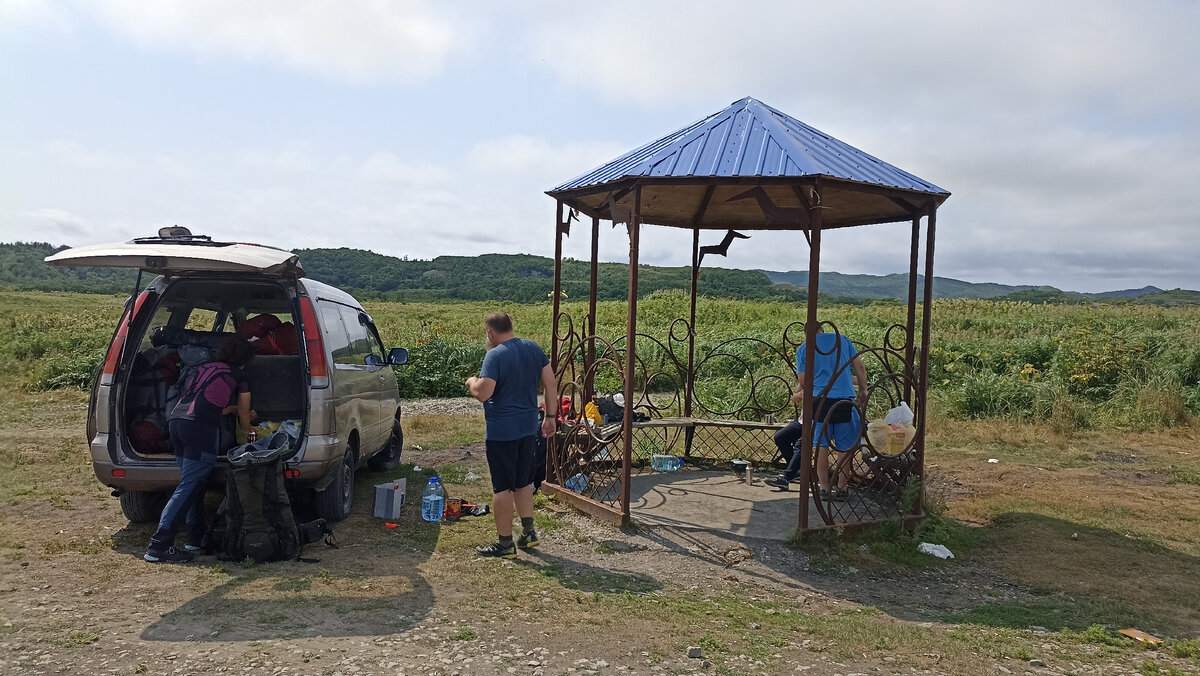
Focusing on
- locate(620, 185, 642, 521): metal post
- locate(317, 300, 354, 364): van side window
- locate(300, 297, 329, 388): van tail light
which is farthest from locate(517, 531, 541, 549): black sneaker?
locate(317, 300, 354, 364): van side window

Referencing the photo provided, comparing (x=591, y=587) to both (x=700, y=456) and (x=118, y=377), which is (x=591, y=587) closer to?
(x=118, y=377)

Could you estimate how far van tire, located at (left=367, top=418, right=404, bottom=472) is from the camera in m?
8.59

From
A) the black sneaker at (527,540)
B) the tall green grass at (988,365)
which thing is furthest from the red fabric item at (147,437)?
the tall green grass at (988,365)

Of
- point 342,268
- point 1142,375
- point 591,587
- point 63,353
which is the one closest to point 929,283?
point 591,587

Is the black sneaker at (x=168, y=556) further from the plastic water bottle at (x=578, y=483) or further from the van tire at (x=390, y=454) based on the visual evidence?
the plastic water bottle at (x=578, y=483)

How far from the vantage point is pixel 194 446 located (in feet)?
17.9

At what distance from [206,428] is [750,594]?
3.92 metres

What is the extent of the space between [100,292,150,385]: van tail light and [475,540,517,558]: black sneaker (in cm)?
294

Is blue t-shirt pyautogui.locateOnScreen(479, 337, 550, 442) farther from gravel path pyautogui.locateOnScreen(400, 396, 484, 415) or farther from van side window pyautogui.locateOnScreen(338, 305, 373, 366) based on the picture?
gravel path pyautogui.locateOnScreen(400, 396, 484, 415)

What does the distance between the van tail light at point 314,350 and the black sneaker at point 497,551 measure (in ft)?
5.47

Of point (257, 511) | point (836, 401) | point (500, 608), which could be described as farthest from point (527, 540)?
point (836, 401)

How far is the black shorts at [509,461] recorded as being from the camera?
5723mm

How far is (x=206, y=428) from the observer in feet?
18.0

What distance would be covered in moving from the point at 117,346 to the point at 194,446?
1070 mm
